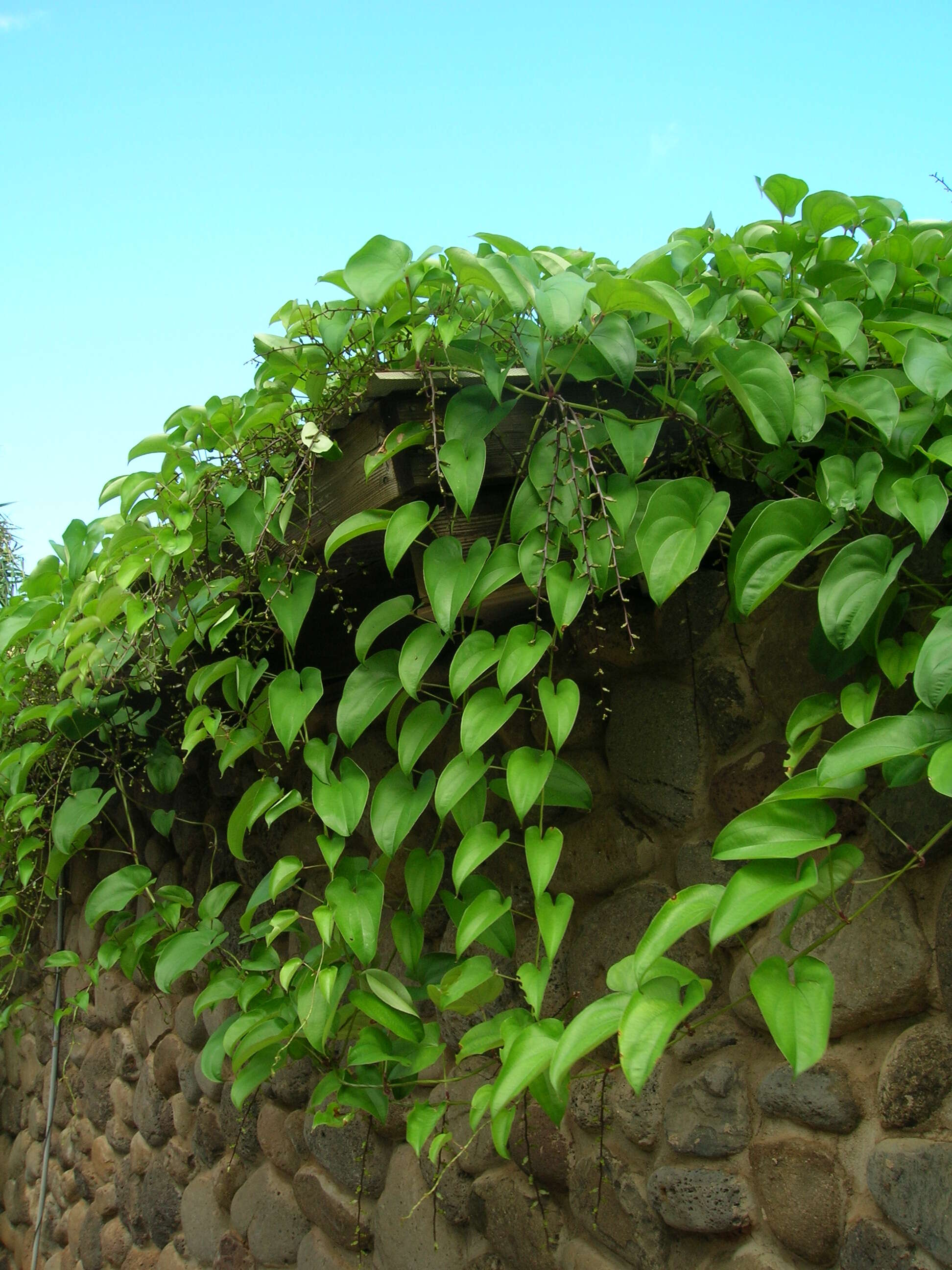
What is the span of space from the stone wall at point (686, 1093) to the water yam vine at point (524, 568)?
4cm

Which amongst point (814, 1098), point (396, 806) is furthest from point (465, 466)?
point (814, 1098)

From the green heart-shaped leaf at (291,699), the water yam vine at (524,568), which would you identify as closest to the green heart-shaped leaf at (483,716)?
the water yam vine at (524,568)

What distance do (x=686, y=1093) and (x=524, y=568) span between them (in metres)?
0.59

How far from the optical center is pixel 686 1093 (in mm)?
1048

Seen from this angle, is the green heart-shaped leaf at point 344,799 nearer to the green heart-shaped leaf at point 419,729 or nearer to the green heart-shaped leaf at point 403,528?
the green heart-shaped leaf at point 419,729

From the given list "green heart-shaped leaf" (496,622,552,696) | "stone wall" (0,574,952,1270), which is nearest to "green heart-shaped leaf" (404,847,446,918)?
"stone wall" (0,574,952,1270)

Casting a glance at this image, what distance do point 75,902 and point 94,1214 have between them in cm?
72

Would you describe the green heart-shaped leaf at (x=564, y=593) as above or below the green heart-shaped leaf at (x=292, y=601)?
below

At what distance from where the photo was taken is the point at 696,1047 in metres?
1.05

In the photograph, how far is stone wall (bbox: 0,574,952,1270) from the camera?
899 millimetres

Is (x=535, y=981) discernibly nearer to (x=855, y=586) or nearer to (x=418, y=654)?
(x=418, y=654)

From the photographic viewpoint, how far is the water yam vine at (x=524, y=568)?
0.86 metres

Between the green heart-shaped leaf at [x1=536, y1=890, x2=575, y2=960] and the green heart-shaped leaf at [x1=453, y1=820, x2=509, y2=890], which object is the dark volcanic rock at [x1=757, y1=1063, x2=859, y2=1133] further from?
the green heart-shaped leaf at [x1=453, y1=820, x2=509, y2=890]

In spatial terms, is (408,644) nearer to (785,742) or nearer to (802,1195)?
(785,742)
